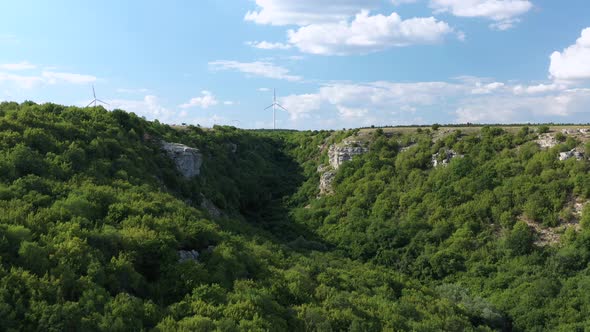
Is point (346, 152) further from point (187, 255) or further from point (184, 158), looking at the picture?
point (187, 255)

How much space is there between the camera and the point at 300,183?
73688 millimetres

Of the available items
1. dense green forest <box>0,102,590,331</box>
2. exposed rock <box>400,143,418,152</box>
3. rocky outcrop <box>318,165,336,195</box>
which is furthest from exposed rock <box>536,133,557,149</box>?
rocky outcrop <box>318,165,336,195</box>

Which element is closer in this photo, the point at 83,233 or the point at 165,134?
the point at 83,233

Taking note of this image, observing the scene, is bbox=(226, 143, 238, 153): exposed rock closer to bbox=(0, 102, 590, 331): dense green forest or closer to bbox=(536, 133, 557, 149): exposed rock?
bbox=(0, 102, 590, 331): dense green forest

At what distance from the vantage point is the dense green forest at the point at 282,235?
1884cm

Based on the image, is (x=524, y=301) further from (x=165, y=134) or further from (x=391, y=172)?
(x=165, y=134)

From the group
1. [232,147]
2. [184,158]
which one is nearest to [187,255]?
[184,158]

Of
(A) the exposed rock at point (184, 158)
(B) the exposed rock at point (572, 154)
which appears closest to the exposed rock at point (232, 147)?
(A) the exposed rock at point (184, 158)

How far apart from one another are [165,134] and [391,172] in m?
31.8

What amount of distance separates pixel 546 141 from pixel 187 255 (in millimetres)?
46372

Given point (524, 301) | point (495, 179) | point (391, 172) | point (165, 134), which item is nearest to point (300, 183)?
point (391, 172)

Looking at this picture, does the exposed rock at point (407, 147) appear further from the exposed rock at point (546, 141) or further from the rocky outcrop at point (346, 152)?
the exposed rock at point (546, 141)

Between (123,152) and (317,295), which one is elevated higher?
(123,152)

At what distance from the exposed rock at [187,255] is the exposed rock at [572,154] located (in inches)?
1671
